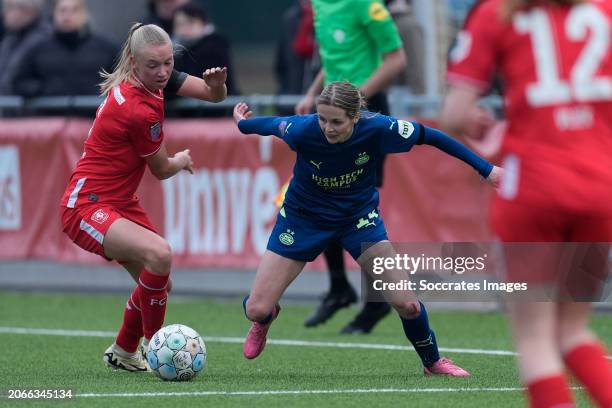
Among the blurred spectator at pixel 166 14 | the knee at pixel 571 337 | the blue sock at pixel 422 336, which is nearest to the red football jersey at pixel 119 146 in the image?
the blue sock at pixel 422 336

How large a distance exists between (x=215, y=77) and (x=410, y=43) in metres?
4.37

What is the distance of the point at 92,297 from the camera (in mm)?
12664

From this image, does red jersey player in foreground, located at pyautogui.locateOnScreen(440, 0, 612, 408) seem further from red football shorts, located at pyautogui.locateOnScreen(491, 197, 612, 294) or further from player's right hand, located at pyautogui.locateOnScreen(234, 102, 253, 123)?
player's right hand, located at pyautogui.locateOnScreen(234, 102, 253, 123)

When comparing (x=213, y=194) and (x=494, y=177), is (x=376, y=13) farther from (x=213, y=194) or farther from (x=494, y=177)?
(x=213, y=194)

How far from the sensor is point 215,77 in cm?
765

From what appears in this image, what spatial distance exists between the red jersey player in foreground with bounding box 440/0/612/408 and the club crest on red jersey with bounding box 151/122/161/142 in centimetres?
297

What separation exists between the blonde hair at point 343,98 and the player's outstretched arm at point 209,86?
0.73 metres

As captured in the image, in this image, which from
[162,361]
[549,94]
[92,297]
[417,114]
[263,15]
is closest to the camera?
[549,94]

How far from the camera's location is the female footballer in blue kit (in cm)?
727

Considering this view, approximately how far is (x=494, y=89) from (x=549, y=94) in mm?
7014

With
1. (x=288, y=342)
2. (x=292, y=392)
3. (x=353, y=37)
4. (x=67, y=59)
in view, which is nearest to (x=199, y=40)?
(x=67, y=59)

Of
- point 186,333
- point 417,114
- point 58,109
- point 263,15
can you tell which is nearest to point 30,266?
point 58,109

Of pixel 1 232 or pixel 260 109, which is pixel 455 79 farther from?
pixel 1 232

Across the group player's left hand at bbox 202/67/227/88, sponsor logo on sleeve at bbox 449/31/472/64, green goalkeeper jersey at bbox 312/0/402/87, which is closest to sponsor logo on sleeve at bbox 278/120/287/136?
player's left hand at bbox 202/67/227/88
